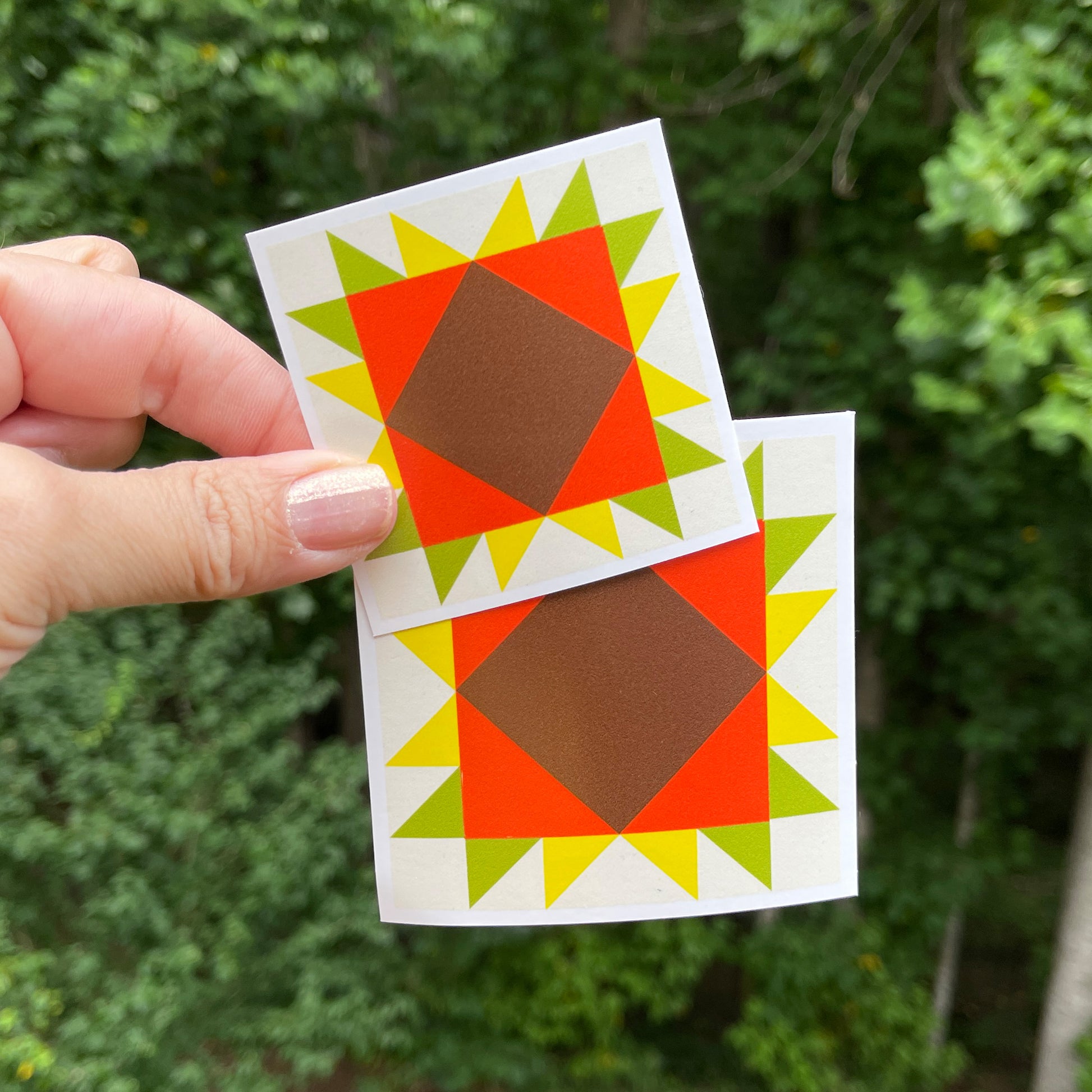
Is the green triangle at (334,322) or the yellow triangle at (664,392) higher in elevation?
the green triangle at (334,322)

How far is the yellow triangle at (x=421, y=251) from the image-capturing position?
43.8 inches

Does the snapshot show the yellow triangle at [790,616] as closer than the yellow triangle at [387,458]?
No

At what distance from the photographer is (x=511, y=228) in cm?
111

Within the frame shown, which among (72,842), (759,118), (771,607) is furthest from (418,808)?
(759,118)

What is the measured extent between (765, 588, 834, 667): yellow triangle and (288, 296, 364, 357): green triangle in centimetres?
82

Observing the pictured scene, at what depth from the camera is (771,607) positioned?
126 cm

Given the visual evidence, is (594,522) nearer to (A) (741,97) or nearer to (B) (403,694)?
(B) (403,694)

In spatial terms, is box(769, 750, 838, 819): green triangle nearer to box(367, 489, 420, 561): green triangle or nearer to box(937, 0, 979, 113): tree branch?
box(367, 489, 420, 561): green triangle

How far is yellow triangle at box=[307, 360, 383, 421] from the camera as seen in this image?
1141mm

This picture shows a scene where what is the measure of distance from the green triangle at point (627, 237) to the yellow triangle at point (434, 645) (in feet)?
2.11

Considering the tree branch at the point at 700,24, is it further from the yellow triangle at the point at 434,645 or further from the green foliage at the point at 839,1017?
the green foliage at the point at 839,1017

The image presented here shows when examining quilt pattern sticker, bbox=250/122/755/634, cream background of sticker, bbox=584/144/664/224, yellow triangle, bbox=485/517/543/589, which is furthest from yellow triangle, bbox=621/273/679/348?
yellow triangle, bbox=485/517/543/589

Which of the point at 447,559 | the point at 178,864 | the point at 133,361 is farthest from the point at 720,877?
the point at 178,864

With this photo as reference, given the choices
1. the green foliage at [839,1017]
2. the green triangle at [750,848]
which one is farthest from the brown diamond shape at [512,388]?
the green foliage at [839,1017]
